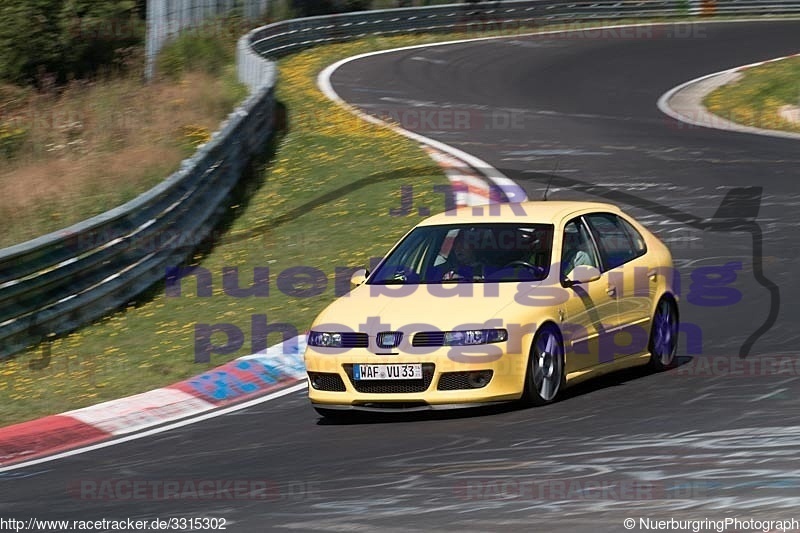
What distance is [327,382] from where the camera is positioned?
960cm

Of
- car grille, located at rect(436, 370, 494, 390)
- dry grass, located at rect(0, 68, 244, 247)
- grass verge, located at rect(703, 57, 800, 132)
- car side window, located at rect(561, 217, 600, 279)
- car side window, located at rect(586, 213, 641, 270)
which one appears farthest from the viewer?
grass verge, located at rect(703, 57, 800, 132)

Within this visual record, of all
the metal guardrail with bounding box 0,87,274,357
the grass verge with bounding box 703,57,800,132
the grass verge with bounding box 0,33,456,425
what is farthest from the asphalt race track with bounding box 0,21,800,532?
the grass verge with bounding box 703,57,800,132

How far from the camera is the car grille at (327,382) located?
9.52 meters

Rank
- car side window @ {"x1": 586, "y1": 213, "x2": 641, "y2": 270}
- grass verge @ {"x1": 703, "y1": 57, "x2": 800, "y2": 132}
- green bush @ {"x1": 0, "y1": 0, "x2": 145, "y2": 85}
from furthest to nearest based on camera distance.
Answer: green bush @ {"x1": 0, "y1": 0, "x2": 145, "y2": 85}, grass verge @ {"x1": 703, "y1": 57, "x2": 800, "y2": 132}, car side window @ {"x1": 586, "y1": 213, "x2": 641, "y2": 270}

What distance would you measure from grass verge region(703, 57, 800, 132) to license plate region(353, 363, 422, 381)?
16.2 m

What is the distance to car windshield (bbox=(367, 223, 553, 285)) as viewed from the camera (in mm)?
10078

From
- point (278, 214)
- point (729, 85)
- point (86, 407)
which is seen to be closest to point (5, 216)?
point (278, 214)

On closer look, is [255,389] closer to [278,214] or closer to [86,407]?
[86,407]

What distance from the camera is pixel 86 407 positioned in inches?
428

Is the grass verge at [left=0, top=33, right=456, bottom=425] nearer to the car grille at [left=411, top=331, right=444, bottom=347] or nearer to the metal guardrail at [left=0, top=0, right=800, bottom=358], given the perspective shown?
the metal guardrail at [left=0, top=0, right=800, bottom=358]

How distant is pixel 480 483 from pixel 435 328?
6.89 feet

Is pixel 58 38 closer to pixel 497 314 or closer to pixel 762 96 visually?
pixel 762 96
